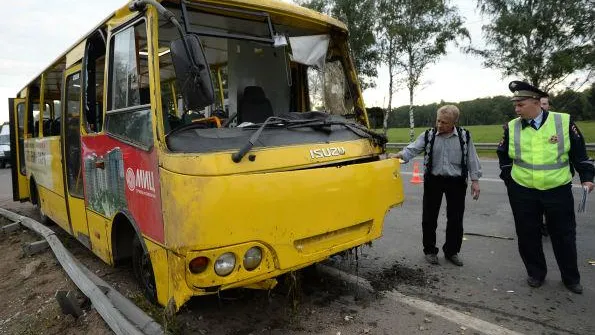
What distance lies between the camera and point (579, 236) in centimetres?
563

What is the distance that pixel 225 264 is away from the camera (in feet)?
9.23

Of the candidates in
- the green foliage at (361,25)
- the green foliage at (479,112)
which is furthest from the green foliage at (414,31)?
the green foliage at (479,112)

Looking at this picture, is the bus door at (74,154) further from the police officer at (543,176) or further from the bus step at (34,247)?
the police officer at (543,176)

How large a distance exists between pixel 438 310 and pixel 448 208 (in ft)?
4.98

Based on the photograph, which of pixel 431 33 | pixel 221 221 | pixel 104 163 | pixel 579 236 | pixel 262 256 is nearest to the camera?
pixel 221 221

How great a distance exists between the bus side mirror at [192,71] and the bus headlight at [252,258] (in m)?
1.02

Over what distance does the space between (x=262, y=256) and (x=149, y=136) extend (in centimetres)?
119

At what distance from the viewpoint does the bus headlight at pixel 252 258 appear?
2.89 metres

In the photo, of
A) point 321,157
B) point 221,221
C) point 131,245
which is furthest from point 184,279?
point 131,245

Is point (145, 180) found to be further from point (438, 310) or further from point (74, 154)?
point (438, 310)

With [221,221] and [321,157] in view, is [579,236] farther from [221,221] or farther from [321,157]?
[221,221]

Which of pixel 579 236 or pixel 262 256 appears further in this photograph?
pixel 579 236

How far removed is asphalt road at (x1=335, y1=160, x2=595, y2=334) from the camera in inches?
137

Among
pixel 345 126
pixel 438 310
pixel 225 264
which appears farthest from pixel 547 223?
pixel 225 264
